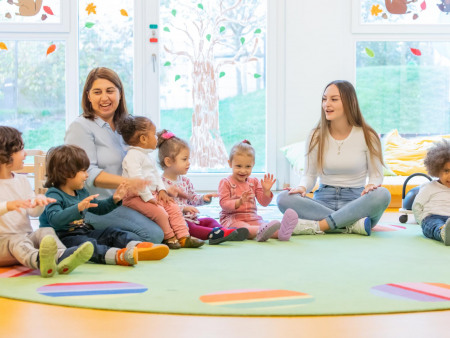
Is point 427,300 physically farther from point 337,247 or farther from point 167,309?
point 337,247

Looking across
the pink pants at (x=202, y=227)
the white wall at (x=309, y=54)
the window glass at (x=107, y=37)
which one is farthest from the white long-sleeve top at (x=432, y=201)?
the window glass at (x=107, y=37)

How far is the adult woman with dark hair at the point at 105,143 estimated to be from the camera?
9.07 ft

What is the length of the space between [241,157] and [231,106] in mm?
2578

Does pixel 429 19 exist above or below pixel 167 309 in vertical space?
above

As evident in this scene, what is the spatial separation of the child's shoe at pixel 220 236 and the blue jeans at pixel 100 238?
0.39 m

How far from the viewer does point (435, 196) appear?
3109 millimetres

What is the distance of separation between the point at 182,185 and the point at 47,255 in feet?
3.51

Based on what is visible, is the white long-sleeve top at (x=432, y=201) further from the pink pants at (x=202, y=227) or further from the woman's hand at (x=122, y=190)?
the woman's hand at (x=122, y=190)

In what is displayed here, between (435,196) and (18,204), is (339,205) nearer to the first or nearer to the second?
(435,196)

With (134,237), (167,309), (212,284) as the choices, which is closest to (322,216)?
(134,237)

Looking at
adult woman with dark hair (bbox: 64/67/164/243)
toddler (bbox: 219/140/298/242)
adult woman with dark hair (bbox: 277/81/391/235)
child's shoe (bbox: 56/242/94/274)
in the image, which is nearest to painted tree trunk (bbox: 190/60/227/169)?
adult woman with dark hair (bbox: 277/81/391/235)

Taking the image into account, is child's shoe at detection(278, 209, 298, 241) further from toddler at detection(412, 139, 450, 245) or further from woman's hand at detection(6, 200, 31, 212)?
woman's hand at detection(6, 200, 31, 212)

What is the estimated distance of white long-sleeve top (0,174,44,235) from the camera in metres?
2.38

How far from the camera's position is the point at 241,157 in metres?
3.16
